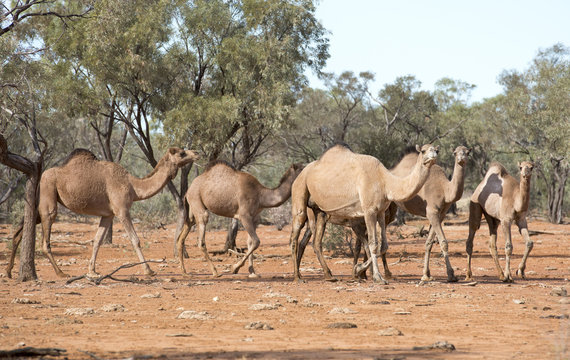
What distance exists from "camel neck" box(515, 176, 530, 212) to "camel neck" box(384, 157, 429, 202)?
8.33ft

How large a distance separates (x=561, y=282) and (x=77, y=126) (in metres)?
31.7

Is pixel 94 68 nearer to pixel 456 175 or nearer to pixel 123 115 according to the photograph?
pixel 123 115

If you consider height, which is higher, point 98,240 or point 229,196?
point 229,196

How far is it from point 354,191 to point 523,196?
3.41m

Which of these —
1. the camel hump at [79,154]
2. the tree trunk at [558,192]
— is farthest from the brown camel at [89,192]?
the tree trunk at [558,192]

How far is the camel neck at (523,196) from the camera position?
13.5 meters

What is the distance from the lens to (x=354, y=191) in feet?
42.6

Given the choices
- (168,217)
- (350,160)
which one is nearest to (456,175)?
(350,160)

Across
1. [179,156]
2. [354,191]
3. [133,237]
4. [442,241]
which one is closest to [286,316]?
[354,191]

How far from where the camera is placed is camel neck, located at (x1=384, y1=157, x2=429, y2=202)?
11969 mm

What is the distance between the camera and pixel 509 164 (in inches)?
2148

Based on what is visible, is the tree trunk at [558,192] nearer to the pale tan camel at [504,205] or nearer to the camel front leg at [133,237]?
the pale tan camel at [504,205]

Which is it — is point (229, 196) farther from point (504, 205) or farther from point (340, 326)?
point (340, 326)

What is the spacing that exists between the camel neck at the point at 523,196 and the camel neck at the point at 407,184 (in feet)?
8.33
